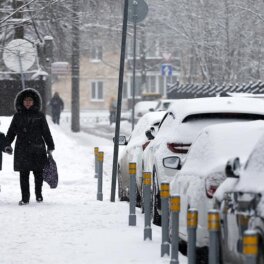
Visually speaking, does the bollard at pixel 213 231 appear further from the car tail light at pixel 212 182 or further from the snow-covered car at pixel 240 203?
the car tail light at pixel 212 182

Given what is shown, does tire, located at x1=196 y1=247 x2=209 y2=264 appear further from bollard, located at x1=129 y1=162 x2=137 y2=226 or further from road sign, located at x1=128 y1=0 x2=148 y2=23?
road sign, located at x1=128 y1=0 x2=148 y2=23

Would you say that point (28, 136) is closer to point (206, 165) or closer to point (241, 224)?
point (206, 165)

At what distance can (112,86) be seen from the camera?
97.1 m

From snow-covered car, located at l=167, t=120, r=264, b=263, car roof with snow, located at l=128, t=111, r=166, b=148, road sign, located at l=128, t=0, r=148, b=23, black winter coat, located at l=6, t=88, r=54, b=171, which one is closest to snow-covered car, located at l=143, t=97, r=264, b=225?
snow-covered car, located at l=167, t=120, r=264, b=263

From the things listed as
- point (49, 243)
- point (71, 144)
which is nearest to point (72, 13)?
point (71, 144)

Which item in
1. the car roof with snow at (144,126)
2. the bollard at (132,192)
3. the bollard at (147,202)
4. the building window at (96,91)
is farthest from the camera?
the building window at (96,91)

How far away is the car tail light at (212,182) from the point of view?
916cm

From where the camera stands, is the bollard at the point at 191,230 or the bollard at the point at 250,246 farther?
the bollard at the point at 191,230

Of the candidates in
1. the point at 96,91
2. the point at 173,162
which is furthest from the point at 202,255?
the point at 96,91

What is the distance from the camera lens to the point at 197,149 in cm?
1024

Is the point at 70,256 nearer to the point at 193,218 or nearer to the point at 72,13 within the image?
the point at 193,218

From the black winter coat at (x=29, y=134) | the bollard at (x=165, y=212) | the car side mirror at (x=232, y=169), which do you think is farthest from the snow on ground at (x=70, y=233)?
the car side mirror at (x=232, y=169)

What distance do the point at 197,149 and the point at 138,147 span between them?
5998 mm

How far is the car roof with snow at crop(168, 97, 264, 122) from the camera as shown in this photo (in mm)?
12734
